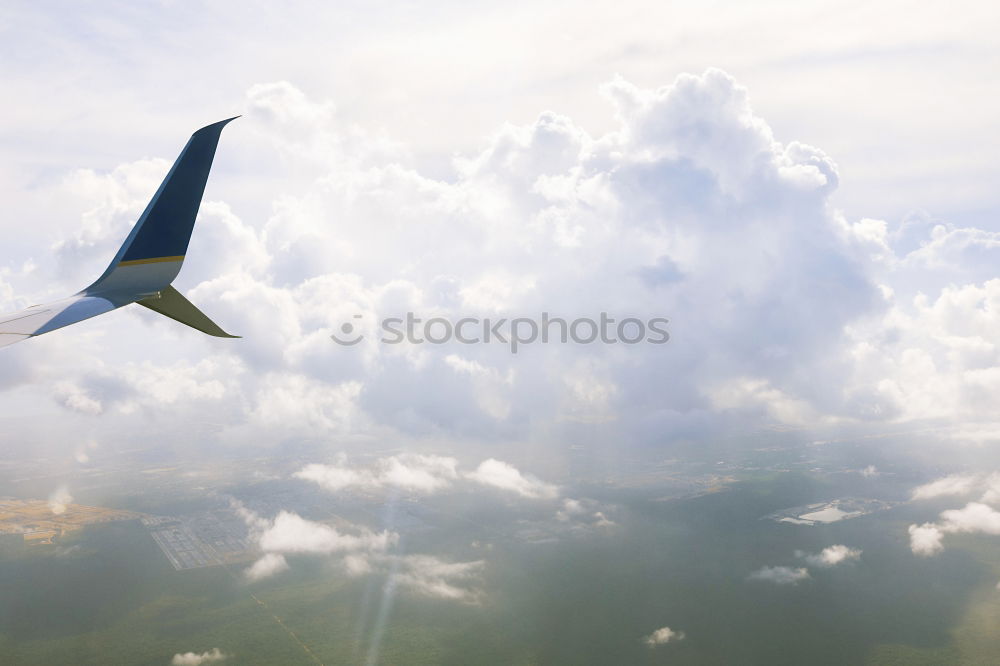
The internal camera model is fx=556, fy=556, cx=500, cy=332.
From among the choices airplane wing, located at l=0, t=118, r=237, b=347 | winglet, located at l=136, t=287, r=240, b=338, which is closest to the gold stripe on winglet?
airplane wing, located at l=0, t=118, r=237, b=347

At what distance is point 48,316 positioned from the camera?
9.12 meters

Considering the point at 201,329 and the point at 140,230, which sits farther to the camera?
the point at 201,329

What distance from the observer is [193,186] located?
10539 millimetres

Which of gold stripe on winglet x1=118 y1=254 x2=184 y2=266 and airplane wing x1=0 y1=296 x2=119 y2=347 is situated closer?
airplane wing x1=0 y1=296 x2=119 y2=347

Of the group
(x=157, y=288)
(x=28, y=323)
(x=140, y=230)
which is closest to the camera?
(x=28, y=323)

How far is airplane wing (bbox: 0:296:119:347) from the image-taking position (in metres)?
8.12

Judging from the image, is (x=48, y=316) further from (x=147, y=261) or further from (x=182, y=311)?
(x=182, y=311)

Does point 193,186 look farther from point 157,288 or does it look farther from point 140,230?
point 157,288

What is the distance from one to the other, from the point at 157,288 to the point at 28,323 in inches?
99.5

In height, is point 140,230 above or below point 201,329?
above

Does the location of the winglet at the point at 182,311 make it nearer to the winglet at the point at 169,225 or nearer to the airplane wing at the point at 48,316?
the winglet at the point at 169,225

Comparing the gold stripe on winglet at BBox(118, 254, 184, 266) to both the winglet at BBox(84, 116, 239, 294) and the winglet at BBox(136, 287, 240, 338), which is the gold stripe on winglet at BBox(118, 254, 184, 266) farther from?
→ the winglet at BBox(136, 287, 240, 338)

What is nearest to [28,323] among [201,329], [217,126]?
[201,329]

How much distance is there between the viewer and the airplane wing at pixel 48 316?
320 inches
